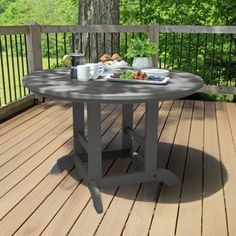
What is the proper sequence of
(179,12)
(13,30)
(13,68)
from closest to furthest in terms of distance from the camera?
(13,30) < (13,68) < (179,12)

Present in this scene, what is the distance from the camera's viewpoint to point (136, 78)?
2705 millimetres

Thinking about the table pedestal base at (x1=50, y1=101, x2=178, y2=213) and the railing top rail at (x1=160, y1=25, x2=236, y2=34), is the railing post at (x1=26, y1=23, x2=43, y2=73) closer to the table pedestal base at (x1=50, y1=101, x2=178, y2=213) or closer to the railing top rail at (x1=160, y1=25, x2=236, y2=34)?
the railing top rail at (x1=160, y1=25, x2=236, y2=34)

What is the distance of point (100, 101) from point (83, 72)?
517 millimetres

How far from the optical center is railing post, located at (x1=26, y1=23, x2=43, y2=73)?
5137mm

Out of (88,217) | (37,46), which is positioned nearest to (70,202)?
(88,217)

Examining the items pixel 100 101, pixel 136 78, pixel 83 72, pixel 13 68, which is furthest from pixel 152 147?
pixel 13 68

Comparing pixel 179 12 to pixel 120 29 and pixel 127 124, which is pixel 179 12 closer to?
pixel 120 29

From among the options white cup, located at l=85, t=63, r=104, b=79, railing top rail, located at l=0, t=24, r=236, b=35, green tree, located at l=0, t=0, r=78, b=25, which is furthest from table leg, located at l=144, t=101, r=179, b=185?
green tree, located at l=0, t=0, r=78, b=25

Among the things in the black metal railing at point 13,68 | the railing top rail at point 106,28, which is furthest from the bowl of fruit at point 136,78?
the railing top rail at point 106,28

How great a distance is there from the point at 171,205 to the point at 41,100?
11.7 ft

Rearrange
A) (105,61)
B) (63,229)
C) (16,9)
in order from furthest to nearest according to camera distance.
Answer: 1. (16,9)
2. (105,61)
3. (63,229)

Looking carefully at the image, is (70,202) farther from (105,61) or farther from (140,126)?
(140,126)

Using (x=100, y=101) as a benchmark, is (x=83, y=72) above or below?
above

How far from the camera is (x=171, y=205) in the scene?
254cm
